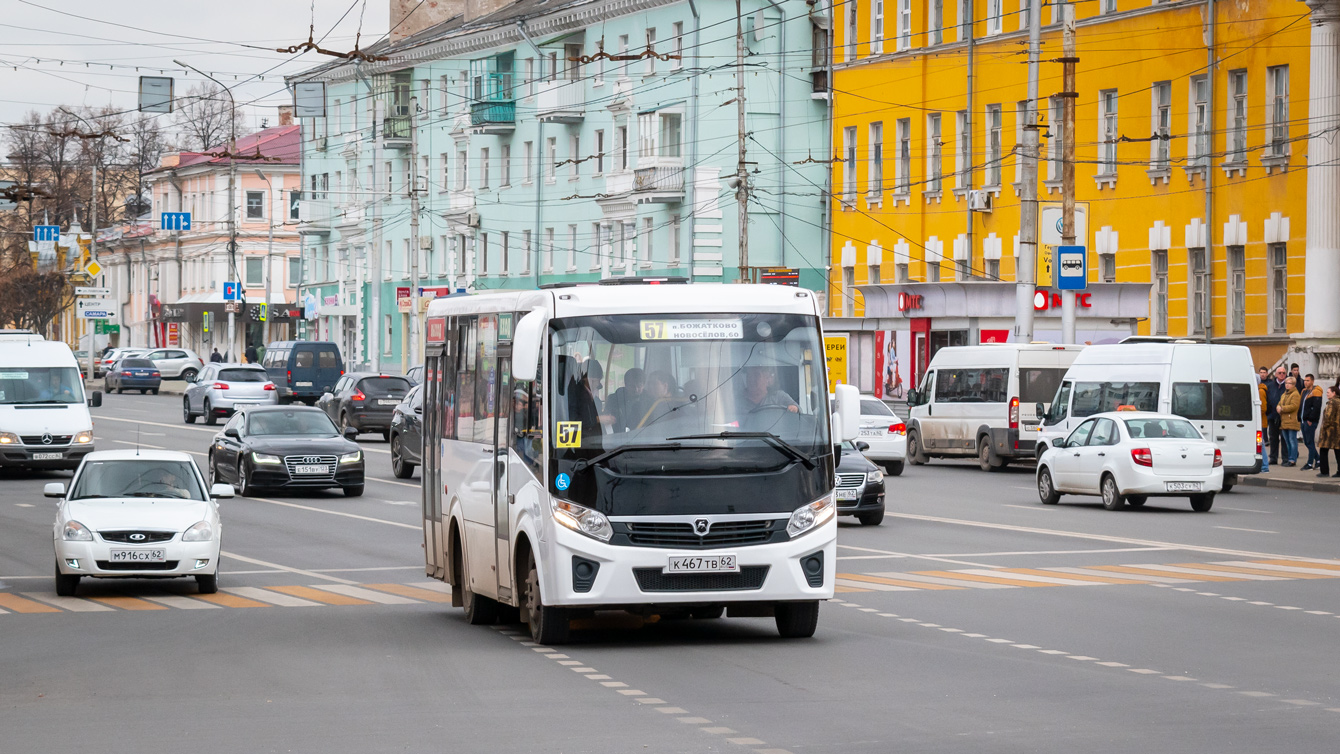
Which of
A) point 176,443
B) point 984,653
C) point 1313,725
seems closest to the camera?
point 1313,725

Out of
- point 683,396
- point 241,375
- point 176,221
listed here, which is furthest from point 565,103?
point 683,396

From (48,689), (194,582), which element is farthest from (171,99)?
(48,689)

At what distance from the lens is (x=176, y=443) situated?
45.7m

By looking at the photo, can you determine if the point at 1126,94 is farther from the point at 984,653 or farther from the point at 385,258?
the point at 385,258

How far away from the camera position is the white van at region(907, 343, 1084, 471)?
3919 centimetres

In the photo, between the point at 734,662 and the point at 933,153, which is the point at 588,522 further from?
the point at 933,153

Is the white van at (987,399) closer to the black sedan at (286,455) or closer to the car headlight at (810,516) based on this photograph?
the black sedan at (286,455)

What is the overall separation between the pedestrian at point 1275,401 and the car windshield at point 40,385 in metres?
20.8

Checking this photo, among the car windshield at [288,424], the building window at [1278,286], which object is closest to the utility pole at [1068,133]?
the building window at [1278,286]

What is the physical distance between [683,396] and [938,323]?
3756 centimetres

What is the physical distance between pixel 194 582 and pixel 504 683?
27.7 feet

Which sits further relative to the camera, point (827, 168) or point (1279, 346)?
point (827, 168)

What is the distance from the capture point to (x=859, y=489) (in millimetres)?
25344

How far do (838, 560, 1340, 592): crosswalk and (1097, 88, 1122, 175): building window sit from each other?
2993 cm
